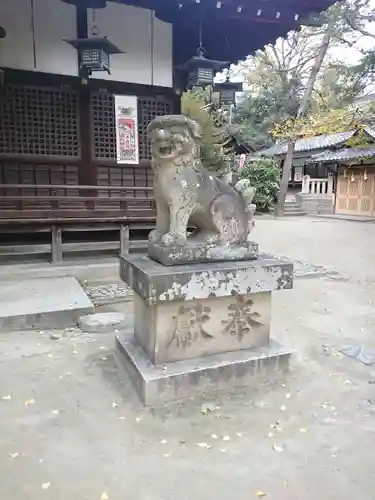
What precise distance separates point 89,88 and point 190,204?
5936mm

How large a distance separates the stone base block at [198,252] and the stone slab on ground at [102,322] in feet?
4.35

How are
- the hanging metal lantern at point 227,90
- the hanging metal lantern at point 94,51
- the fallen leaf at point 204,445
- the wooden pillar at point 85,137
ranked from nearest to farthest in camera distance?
the fallen leaf at point 204,445 < the hanging metal lantern at point 94,51 < the wooden pillar at point 85,137 < the hanging metal lantern at point 227,90

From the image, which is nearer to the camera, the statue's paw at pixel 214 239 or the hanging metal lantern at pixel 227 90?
the statue's paw at pixel 214 239

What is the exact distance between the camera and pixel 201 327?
121 inches

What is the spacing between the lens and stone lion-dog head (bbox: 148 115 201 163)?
2.90 metres

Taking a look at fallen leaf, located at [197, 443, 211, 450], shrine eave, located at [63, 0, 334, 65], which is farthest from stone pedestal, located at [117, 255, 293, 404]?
shrine eave, located at [63, 0, 334, 65]

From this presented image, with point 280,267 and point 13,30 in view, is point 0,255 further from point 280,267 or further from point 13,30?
point 280,267

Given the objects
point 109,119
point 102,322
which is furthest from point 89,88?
point 102,322

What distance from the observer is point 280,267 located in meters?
3.11

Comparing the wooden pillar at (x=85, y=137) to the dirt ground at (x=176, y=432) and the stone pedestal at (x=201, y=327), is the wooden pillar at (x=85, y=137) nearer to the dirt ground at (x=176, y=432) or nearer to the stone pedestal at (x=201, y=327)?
the dirt ground at (x=176, y=432)

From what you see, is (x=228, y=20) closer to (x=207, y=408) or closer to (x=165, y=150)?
(x=165, y=150)

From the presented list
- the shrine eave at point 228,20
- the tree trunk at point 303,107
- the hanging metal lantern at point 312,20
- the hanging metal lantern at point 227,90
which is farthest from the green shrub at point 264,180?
the hanging metal lantern at point 312,20

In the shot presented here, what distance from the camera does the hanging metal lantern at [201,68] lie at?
7562mm

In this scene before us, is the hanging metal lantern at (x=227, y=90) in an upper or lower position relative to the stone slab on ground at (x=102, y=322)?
upper
